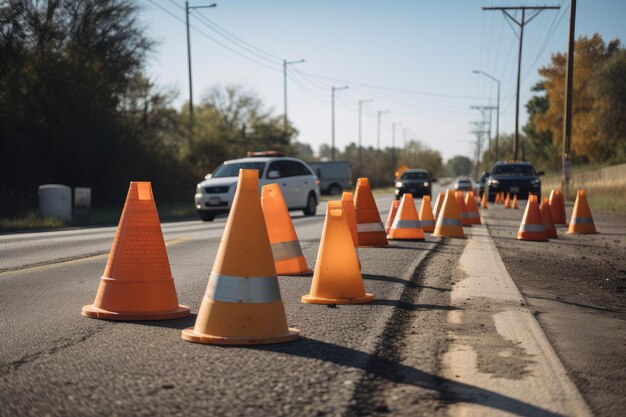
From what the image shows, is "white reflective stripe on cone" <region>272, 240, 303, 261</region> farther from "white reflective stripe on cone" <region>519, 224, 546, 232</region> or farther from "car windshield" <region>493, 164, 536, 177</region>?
"car windshield" <region>493, 164, 536, 177</region>

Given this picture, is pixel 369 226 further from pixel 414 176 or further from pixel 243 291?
pixel 414 176

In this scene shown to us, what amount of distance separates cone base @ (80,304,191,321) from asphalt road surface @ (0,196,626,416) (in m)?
0.08

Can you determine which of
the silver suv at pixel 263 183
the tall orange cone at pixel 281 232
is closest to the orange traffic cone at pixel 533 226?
the tall orange cone at pixel 281 232

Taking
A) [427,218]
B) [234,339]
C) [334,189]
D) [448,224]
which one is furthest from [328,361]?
[334,189]

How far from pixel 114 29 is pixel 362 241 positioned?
93.4 feet

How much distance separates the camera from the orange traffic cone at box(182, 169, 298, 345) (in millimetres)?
5805

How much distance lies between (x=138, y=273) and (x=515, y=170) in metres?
32.5

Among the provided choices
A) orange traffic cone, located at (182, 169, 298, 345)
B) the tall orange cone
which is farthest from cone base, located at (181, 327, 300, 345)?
the tall orange cone

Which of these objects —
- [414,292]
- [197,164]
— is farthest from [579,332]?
[197,164]

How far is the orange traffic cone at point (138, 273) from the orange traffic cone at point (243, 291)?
854mm

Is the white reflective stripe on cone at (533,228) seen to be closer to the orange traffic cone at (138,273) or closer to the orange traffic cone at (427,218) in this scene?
the orange traffic cone at (427,218)

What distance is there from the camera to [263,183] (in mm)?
26625

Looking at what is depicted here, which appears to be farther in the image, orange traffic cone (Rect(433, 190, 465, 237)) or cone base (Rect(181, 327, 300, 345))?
orange traffic cone (Rect(433, 190, 465, 237))

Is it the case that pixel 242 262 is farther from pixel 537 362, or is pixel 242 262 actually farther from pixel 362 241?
pixel 362 241
